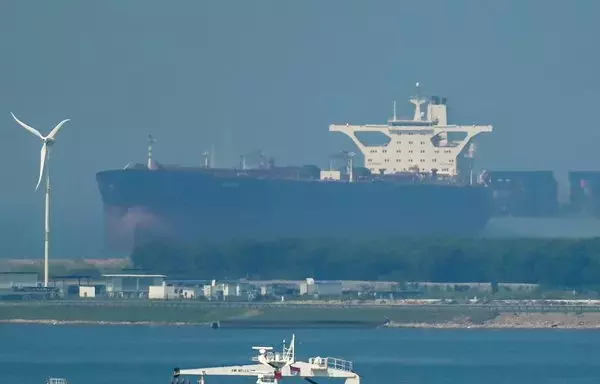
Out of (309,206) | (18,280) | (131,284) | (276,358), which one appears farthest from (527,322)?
(309,206)

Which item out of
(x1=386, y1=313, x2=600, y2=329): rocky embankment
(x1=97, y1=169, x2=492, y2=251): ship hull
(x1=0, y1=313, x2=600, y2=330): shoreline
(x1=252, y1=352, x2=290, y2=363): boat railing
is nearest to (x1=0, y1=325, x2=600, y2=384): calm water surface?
(x1=0, y1=313, x2=600, y2=330): shoreline

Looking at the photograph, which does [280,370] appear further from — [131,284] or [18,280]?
[18,280]

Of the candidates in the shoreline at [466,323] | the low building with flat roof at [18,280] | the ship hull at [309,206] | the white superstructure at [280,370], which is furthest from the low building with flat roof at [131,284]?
the white superstructure at [280,370]

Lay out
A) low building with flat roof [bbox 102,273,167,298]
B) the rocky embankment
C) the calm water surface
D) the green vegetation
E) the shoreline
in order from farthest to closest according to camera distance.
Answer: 1. the green vegetation
2. low building with flat roof [bbox 102,273,167,298]
3. the rocky embankment
4. the shoreline
5. the calm water surface

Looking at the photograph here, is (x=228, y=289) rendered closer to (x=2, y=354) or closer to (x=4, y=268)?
(x=4, y=268)

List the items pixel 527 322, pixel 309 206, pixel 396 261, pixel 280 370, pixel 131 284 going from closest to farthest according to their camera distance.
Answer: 1. pixel 280 370
2. pixel 527 322
3. pixel 131 284
4. pixel 396 261
5. pixel 309 206

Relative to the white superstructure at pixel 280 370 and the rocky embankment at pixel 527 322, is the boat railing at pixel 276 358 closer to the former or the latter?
the white superstructure at pixel 280 370

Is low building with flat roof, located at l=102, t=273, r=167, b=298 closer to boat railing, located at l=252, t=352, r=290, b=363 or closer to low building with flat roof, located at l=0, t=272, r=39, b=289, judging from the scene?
low building with flat roof, located at l=0, t=272, r=39, b=289
